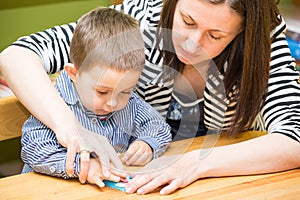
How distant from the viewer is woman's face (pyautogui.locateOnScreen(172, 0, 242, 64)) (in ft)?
3.59

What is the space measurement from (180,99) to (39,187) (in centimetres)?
43

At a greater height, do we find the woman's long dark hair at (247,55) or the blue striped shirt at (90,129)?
the woman's long dark hair at (247,55)

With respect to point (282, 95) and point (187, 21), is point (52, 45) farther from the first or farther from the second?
point (282, 95)

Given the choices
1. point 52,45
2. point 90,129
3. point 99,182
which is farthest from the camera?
point 52,45

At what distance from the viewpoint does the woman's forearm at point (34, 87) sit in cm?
106

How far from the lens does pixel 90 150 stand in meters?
1.03

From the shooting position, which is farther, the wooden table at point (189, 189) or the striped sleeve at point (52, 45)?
the striped sleeve at point (52, 45)

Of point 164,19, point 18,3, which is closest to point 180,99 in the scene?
point 164,19

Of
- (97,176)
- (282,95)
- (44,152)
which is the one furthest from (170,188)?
(282,95)

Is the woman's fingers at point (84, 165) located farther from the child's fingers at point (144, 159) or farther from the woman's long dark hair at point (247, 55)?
the woman's long dark hair at point (247, 55)

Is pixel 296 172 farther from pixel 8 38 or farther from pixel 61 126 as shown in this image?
pixel 8 38

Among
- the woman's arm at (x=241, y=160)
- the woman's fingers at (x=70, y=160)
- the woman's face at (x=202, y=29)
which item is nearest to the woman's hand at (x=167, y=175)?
the woman's arm at (x=241, y=160)

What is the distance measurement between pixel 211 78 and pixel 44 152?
44 cm

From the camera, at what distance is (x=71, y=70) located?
1.07m
